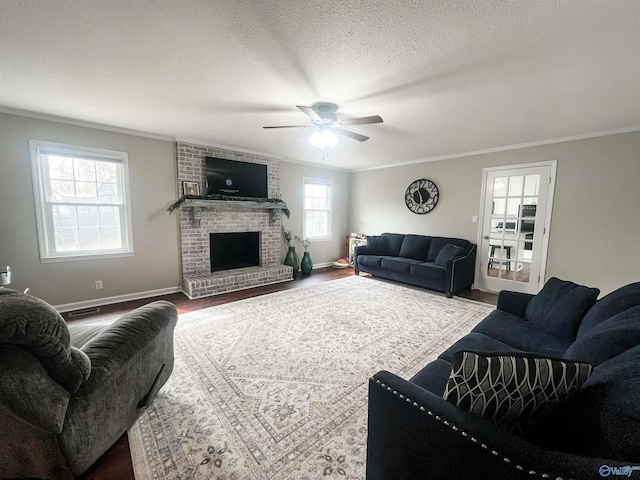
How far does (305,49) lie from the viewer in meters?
1.73

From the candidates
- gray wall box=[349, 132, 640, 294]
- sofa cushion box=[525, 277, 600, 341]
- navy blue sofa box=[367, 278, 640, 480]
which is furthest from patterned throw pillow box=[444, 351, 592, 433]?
gray wall box=[349, 132, 640, 294]

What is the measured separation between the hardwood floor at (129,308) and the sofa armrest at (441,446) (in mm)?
1280

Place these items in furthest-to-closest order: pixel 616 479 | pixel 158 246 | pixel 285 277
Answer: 1. pixel 285 277
2. pixel 158 246
3. pixel 616 479

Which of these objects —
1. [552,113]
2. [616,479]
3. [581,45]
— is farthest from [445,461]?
[552,113]

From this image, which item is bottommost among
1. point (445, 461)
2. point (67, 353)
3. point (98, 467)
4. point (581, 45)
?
point (98, 467)

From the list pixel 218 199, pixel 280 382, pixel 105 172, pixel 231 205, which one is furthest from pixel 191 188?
pixel 280 382

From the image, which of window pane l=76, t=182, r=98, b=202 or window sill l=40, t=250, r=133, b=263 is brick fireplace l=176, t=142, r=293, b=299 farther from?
window pane l=76, t=182, r=98, b=202

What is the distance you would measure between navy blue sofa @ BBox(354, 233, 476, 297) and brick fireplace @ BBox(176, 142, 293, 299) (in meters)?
1.72

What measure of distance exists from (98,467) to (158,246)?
311 cm

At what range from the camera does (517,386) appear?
82cm

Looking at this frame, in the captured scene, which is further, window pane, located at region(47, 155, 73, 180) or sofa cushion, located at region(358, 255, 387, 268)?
sofa cushion, located at region(358, 255, 387, 268)

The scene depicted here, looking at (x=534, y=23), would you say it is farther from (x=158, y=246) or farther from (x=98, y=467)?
(x=158, y=246)

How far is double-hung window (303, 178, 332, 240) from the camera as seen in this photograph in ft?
18.9

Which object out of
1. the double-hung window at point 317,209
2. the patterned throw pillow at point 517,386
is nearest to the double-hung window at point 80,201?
the double-hung window at point 317,209
